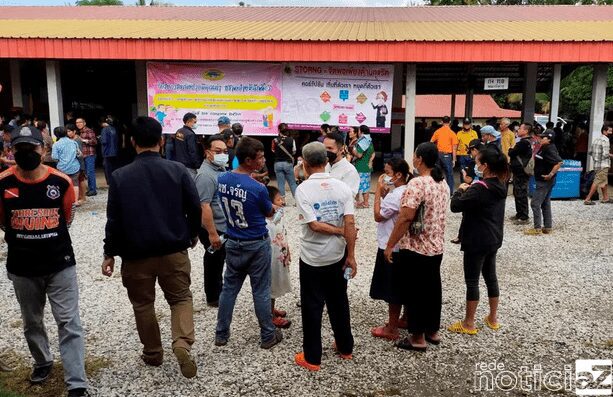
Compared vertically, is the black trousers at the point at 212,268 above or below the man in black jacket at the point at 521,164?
below

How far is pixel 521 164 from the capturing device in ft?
27.9

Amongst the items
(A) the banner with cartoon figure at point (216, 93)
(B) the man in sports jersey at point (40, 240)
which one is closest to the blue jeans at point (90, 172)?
(A) the banner with cartoon figure at point (216, 93)

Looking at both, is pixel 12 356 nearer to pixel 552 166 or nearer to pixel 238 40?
pixel 552 166

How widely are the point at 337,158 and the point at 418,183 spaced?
1349 millimetres

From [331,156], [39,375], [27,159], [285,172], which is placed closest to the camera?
[27,159]

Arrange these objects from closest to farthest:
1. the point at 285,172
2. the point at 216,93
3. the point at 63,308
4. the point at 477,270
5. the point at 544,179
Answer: the point at 63,308 < the point at 477,270 < the point at 544,179 < the point at 285,172 < the point at 216,93

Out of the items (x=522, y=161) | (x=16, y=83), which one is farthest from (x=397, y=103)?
(x=16, y=83)

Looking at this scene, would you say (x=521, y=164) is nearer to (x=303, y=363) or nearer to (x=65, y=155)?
(x=303, y=363)

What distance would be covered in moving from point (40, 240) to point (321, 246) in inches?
75.5

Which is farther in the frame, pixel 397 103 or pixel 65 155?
pixel 397 103

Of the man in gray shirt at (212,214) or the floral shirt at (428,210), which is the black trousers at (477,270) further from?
the man in gray shirt at (212,214)

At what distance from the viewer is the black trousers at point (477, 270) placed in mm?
4449

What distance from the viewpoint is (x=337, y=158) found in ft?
17.5

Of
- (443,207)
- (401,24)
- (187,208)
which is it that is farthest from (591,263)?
(401,24)
